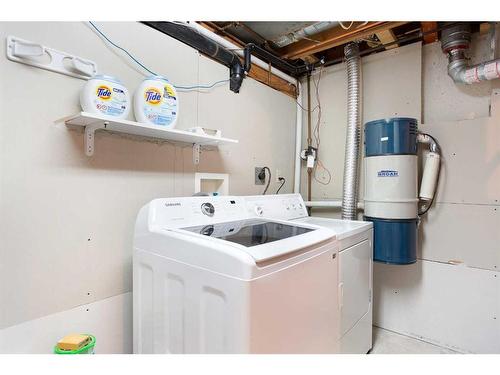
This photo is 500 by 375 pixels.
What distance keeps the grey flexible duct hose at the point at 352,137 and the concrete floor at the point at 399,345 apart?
999 millimetres

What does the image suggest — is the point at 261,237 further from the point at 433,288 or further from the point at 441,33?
the point at 441,33

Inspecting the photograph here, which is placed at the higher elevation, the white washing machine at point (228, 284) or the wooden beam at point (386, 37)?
the wooden beam at point (386, 37)

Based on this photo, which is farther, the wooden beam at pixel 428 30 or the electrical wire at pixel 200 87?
the wooden beam at pixel 428 30

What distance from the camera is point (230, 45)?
2.10 meters

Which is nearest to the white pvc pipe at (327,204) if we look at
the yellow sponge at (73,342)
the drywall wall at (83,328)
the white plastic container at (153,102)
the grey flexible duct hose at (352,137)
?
the grey flexible duct hose at (352,137)

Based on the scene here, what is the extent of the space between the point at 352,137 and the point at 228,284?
1.82 metres

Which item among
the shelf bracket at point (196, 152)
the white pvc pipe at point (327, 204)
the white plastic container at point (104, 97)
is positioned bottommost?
the white pvc pipe at point (327, 204)

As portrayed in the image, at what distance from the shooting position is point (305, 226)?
1573 millimetres

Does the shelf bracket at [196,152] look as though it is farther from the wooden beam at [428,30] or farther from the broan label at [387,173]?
the wooden beam at [428,30]

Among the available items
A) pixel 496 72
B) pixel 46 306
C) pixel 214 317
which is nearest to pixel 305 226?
pixel 214 317

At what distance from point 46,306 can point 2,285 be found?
20 centimetres

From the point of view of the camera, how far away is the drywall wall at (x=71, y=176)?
1155mm

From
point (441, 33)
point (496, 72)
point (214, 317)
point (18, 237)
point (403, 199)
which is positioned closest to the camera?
point (214, 317)

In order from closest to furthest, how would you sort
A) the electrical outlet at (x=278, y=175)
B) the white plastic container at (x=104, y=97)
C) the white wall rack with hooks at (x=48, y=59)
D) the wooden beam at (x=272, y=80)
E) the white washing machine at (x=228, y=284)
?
the white washing machine at (x=228, y=284), the white wall rack with hooks at (x=48, y=59), the white plastic container at (x=104, y=97), the wooden beam at (x=272, y=80), the electrical outlet at (x=278, y=175)
